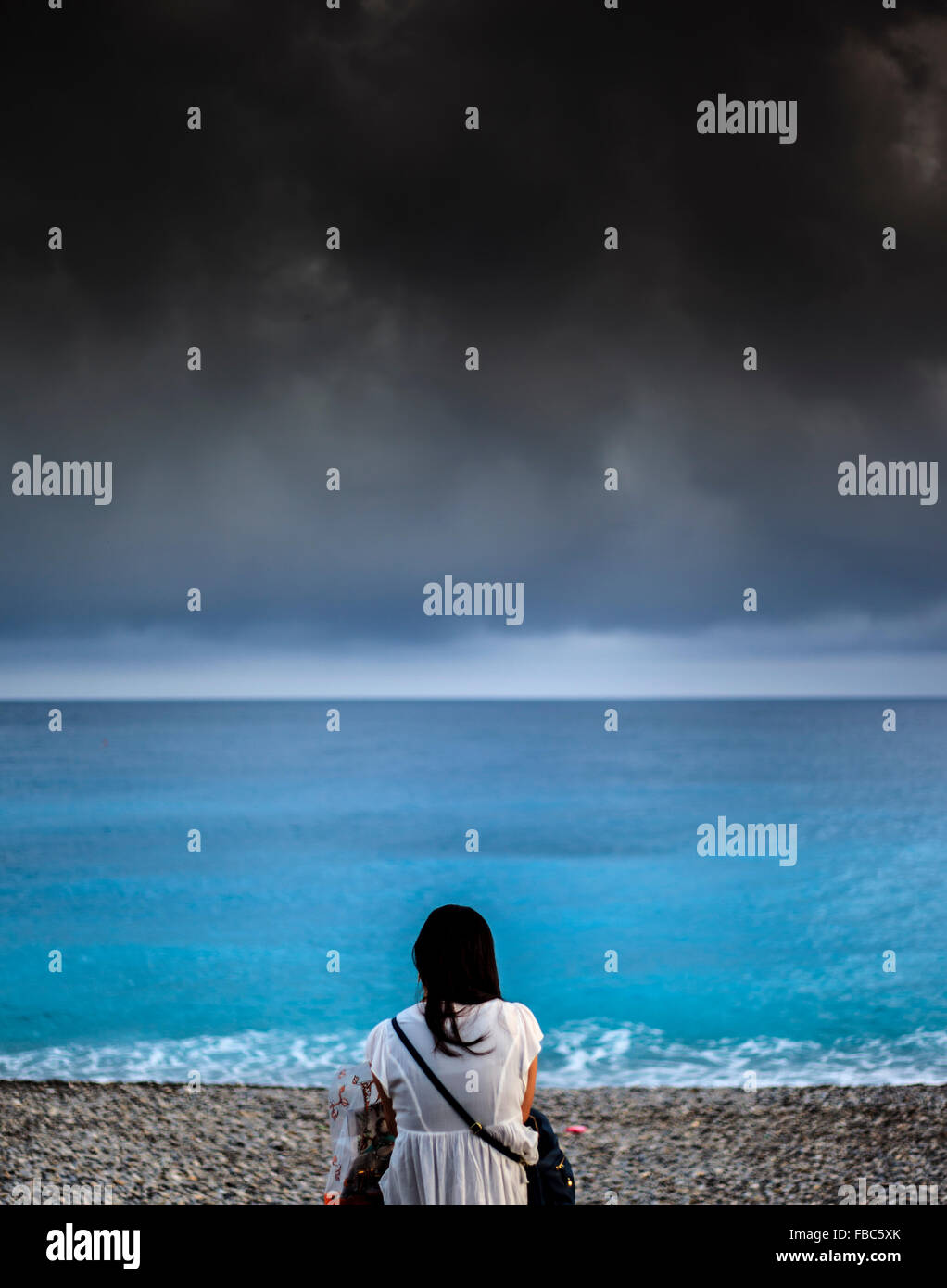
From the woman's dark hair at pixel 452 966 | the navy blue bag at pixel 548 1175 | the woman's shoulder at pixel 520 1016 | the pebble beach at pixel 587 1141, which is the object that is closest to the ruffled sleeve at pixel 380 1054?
the woman's dark hair at pixel 452 966

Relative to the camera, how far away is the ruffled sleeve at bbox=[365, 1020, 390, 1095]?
2135 millimetres

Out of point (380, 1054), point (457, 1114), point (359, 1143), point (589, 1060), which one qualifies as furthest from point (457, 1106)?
point (589, 1060)

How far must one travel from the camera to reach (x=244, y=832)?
29.5m

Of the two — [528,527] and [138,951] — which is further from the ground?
[528,527]

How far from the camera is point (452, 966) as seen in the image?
2.17 m

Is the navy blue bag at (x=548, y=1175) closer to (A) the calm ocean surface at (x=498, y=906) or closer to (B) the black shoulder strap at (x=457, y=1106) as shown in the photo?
(B) the black shoulder strap at (x=457, y=1106)

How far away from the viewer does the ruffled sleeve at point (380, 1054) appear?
2135 mm

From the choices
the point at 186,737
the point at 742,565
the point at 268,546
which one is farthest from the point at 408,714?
the point at 742,565

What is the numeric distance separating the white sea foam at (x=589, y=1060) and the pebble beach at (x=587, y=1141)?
83.0 inches
